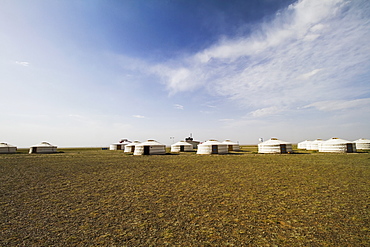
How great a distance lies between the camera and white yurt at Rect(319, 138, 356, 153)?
29.6m

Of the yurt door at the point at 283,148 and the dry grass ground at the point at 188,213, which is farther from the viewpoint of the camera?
the yurt door at the point at 283,148

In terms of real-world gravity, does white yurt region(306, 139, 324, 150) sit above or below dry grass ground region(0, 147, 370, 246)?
above

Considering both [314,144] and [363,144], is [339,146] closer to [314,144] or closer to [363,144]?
[314,144]

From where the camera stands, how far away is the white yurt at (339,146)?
29.6m

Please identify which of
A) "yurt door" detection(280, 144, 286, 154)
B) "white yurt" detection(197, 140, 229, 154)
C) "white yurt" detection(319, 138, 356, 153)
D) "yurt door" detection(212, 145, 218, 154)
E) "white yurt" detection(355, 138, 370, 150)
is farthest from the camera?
"white yurt" detection(355, 138, 370, 150)

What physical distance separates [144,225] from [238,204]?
12.8ft

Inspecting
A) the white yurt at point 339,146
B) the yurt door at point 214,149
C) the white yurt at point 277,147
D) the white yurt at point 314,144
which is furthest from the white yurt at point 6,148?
the white yurt at point 314,144

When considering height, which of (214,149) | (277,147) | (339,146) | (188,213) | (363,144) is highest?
(363,144)

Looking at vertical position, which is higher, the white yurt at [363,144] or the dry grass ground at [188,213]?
the white yurt at [363,144]

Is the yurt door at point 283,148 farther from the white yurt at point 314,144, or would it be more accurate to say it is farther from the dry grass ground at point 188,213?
the dry grass ground at point 188,213

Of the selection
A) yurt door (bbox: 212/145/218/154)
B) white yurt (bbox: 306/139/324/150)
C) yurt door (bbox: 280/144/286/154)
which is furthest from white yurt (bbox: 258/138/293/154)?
white yurt (bbox: 306/139/324/150)

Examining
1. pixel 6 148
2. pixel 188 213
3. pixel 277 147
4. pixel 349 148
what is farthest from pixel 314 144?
pixel 6 148

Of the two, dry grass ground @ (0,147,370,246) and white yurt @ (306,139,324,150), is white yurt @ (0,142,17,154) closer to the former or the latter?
dry grass ground @ (0,147,370,246)

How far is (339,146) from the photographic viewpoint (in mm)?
30016
